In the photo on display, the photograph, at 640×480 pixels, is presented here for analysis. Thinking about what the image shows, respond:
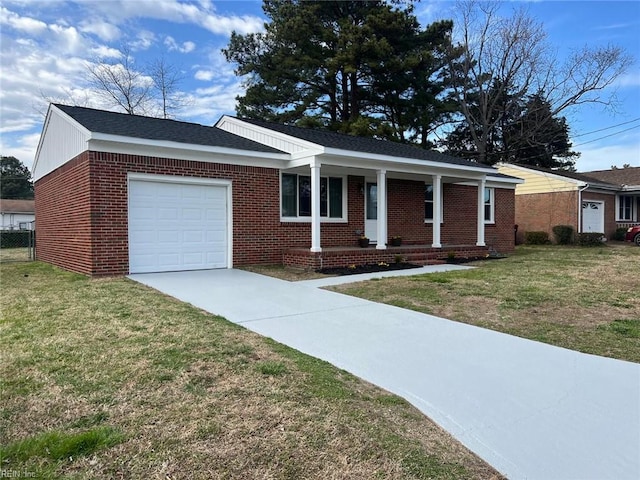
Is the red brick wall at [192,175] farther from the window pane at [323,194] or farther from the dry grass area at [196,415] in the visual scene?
the dry grass area at [196,415]

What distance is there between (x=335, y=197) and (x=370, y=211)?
1.50 m

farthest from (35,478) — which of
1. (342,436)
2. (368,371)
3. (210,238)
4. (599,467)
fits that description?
(210,238)

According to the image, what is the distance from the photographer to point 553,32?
1057 inches

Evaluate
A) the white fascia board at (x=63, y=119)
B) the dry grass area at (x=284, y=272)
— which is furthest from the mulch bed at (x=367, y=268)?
the white fascia board at (x=63, y=119)

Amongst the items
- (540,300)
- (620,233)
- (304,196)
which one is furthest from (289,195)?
(620,233)

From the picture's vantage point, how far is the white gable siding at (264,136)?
11559 millimetres

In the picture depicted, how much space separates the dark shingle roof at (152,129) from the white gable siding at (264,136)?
0.97 feet

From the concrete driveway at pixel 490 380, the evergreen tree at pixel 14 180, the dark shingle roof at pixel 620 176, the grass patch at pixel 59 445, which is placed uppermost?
the evergreen tree at pixel 14 180

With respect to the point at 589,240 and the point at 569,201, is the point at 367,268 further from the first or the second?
the point at 569,201

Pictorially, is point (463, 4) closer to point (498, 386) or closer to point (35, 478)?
point (498, 386)

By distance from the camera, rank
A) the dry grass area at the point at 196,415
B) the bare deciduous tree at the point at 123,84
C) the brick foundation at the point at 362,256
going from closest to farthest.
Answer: the dry grass area at the point at 196,415 < the brick foundation at the point at 362,256 < the bare deciduous tree at the point at 123,84

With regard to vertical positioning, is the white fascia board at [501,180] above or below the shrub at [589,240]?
above

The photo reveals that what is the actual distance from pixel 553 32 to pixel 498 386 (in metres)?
30.1

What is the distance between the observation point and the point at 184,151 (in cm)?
1004
